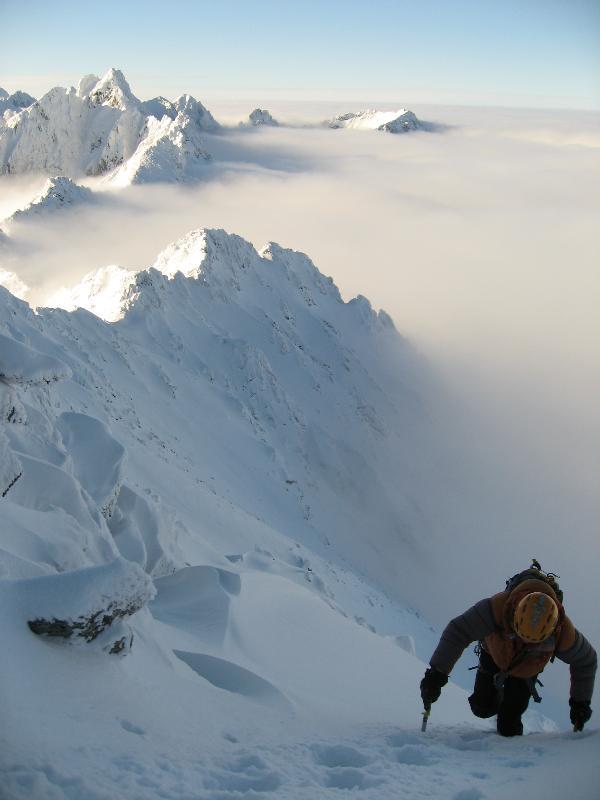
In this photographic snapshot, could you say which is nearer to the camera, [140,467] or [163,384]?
[140,467]

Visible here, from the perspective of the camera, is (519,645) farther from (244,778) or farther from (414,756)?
(244,778)

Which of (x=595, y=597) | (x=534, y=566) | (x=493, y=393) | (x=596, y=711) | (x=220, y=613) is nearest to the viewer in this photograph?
(x=534, y=566)

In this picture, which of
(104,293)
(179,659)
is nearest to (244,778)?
(179,659)

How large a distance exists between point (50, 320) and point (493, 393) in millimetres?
59929

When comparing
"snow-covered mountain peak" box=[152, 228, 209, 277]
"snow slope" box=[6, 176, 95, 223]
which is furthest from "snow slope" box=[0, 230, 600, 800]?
"snow slope" box=[6, 176, 95, 223]

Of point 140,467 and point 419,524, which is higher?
point 140,467

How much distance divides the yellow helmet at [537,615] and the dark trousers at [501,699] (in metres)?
0.93

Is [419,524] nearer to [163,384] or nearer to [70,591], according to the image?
[163,384]

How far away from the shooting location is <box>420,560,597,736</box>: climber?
606cm

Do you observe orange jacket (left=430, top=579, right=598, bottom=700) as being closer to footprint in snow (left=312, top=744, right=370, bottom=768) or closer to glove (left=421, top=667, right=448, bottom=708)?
glove (left=421, top=667, right=448, bottom=708)

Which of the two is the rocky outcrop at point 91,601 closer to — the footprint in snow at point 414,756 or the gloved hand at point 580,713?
the footprint in snow at point 414,756

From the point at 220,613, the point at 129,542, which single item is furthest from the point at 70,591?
the point at 129,542

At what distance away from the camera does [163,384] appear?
45.7 m

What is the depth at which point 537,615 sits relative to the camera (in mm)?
6004
